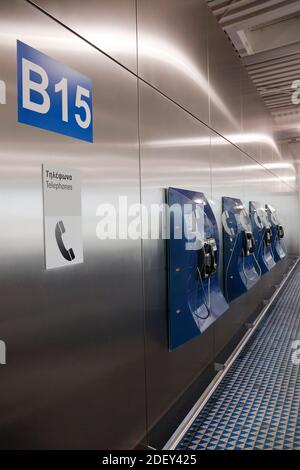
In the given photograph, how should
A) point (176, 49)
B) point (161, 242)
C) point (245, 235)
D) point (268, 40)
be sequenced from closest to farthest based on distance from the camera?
point (161, 242), point (176, 49), point (245, 235), point (268, 40)

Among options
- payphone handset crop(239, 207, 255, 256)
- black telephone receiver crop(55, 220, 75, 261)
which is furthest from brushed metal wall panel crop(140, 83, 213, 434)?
payphone handset crop(239, 207, 255, 256)

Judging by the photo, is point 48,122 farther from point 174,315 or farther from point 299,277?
point 299,277

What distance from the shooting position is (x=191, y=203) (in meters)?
2.69

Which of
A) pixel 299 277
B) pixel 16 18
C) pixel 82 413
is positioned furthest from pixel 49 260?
pixel 299 277

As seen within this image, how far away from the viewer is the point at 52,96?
4.63ft

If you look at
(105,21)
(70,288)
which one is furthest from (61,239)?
(105,21)

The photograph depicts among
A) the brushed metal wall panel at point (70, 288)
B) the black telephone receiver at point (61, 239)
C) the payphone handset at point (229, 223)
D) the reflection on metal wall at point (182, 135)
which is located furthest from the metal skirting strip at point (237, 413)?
the black telephone receiver at point (61, 239)

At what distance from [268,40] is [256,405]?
4.61 metres

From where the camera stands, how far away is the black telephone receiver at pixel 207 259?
2834 millimetres

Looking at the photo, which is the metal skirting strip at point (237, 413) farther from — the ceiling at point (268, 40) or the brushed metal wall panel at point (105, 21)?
the ceiling at point (268, 40)

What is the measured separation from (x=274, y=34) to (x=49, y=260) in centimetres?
485

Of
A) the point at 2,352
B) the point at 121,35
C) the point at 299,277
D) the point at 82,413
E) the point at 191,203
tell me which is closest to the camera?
the point at 2,352

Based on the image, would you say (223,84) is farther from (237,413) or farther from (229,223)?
(237,413)

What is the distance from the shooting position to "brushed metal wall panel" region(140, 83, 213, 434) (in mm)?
2137
